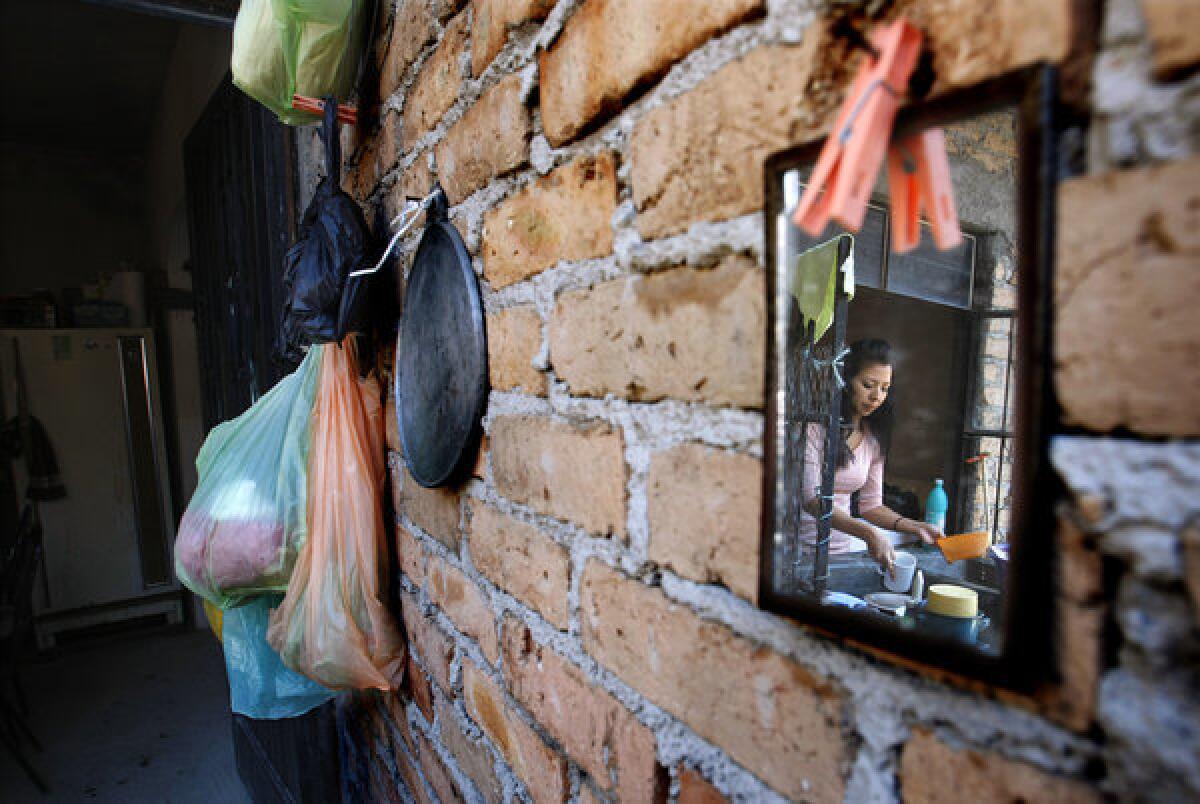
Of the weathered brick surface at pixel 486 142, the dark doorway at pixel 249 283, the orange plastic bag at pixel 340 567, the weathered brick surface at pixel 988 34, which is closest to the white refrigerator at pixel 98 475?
the dark doorway at pixel 249 283

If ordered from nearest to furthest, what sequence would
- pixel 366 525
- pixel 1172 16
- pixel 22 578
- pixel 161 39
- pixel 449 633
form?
pixel 1172 16, pixel 449 633, pixel 366 525, pixel 22 578, pixel 161 39

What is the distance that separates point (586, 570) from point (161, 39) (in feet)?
14.9

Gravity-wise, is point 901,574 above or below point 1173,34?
below

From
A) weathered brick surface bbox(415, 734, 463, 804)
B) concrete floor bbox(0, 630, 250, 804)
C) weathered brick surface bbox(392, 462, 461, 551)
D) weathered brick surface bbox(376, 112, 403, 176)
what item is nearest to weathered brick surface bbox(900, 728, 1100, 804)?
weathered brick surface bbox(392, 462, 461, 551)

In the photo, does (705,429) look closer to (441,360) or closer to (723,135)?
(723,135)

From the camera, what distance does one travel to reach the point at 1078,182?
0.96 feet

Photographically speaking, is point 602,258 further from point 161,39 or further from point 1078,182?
point 161,39

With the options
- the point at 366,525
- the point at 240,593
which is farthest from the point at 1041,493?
the point at 240,593

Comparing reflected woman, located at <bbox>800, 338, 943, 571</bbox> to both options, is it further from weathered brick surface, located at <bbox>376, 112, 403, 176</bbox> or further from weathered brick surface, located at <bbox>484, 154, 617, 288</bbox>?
weathered brick surface, located at <bbox>376, 112, 403, 176</bbox>

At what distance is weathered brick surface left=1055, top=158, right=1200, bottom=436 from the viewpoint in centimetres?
26

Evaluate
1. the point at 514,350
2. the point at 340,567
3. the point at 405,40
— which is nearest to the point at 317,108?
the point at 405,40

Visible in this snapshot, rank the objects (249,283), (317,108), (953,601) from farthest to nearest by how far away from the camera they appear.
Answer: (249,283), (317,108), (953,601)

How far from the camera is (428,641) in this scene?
3.83 ft

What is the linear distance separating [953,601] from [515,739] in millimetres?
596
